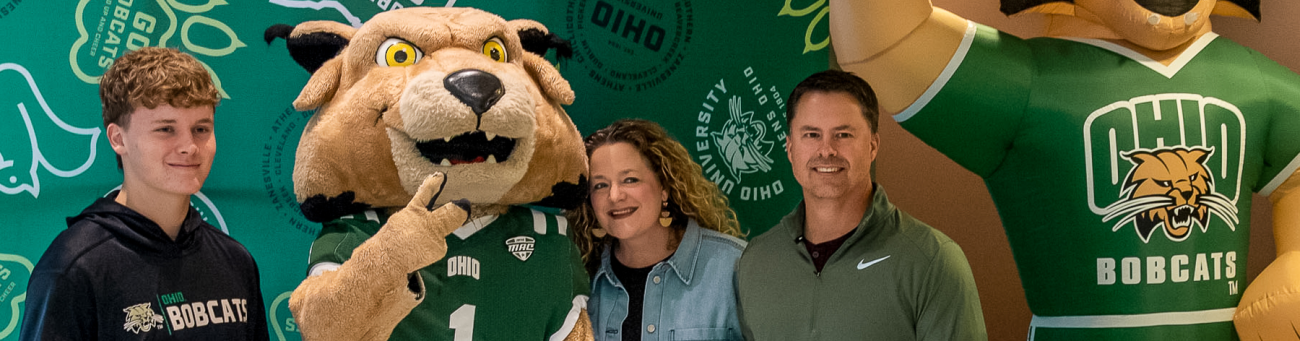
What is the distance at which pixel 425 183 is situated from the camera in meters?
1.85

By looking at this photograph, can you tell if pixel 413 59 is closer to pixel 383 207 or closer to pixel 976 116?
pixel 383 207

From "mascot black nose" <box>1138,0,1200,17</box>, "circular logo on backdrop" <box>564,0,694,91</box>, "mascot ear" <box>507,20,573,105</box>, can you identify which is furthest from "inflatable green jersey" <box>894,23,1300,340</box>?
"mascot ear" <box>507,20,573,105</box>

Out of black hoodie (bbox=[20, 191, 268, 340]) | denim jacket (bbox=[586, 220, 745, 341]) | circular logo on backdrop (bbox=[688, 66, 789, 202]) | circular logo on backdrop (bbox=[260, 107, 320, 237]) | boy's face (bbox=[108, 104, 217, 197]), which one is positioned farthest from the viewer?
circular logo on backdrop (bbox=[688, 66, 789, 202])

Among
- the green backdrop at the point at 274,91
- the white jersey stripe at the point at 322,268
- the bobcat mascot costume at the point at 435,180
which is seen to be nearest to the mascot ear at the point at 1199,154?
the green backdrop at the point at 274,91

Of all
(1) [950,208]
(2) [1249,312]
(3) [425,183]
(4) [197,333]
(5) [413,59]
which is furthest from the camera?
(1) [950,208]

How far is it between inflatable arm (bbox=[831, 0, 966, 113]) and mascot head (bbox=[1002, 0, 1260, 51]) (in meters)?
0.27

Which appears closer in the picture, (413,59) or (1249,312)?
(413,59)

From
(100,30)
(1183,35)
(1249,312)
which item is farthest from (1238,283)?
(100,30)

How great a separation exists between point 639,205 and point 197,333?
0.98 metres

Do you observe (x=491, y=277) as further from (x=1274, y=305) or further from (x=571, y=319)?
(x=1274, y=305)

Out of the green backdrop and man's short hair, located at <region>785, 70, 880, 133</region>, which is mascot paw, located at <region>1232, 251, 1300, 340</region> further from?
the green backdrop

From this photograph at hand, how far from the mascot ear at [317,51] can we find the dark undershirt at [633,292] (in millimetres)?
792

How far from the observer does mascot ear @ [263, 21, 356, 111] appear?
211 cm

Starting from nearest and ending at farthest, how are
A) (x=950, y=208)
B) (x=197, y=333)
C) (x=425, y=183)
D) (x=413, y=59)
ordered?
(x=425, y=183)
(x=197, y=333)
(x=413, y=59)
(x=950, y=208)
